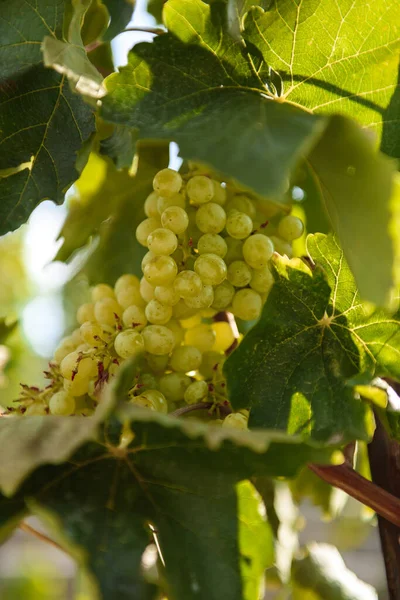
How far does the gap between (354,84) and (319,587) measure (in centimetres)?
65

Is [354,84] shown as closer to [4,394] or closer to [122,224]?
[122,224]

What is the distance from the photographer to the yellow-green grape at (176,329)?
71 centimetres

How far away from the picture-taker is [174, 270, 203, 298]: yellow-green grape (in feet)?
2.09

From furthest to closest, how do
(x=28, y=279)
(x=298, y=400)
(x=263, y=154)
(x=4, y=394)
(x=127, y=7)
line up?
(x=28, y=279)
(x=4, y=394)
(x=127, y=7)
(x=298, y=400)
(x=263, y=154)

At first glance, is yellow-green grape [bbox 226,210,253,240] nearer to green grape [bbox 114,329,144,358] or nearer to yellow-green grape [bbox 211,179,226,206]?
yellow-green grape [bbox 211,179,226,206]

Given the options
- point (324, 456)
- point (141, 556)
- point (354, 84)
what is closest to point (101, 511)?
point (141, 556)

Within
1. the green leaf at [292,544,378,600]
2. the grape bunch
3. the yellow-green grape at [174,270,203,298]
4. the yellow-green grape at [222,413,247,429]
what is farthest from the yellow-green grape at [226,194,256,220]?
the green leaf at [292,544,378,600]

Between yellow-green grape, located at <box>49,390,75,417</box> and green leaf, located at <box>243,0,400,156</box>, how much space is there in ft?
1.18

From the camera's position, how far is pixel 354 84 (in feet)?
2.01

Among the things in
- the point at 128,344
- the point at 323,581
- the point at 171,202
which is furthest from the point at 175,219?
the point at 323,581

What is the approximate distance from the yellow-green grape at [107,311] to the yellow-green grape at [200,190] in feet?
0.48

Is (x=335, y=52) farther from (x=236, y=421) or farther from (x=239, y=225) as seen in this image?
(x=236, y=421)

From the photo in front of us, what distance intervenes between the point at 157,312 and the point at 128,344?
5 centimetres

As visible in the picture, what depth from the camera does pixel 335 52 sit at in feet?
1.99
